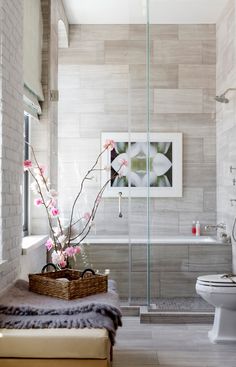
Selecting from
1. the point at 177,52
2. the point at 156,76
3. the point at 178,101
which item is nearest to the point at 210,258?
the point at 178,101

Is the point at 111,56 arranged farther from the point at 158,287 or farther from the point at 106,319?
the point at 106,319

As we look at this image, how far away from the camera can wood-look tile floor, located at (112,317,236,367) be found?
372 centimetres

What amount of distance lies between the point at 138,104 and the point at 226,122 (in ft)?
2.91

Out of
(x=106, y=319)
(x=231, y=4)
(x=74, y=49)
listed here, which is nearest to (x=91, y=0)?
(x=74, y=49)

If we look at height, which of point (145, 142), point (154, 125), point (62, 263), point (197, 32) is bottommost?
point (62, 263)

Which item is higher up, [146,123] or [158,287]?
[146,123]

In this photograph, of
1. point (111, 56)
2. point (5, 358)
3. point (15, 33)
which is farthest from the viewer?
point (111, 56)

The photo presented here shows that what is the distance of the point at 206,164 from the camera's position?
18.6 feet

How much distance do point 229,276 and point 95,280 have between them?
1.68 meters

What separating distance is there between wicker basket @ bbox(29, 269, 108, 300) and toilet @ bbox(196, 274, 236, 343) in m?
1.22

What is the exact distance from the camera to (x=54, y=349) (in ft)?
8.73

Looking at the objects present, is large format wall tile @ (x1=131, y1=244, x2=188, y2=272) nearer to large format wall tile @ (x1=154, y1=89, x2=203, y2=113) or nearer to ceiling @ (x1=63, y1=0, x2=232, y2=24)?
large format wall tile @ (x1=154, y1=89, x2=203, y2=113)

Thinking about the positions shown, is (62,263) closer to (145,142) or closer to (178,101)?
(145,142)

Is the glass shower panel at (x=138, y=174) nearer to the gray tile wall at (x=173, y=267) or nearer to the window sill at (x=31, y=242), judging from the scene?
the gray tile wall at (x=173, y=267)
